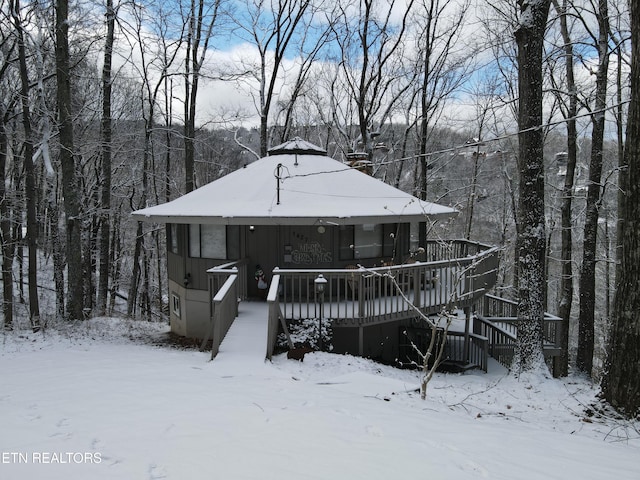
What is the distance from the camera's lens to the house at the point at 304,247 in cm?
934


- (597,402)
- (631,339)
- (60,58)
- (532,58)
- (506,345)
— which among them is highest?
(60,58)

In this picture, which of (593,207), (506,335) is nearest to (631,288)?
(506,335)

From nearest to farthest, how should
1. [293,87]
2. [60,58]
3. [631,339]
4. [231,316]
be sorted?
[631,339] → [231,316] → [60,58] → [293,87]

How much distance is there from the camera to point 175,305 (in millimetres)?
11391

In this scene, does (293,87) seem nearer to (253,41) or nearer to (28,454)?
(253,41)

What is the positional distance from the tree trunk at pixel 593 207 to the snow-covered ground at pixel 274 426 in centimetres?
681

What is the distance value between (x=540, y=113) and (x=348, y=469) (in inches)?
291

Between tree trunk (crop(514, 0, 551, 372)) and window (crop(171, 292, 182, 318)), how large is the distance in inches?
326

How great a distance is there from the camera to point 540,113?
7836 millimetres

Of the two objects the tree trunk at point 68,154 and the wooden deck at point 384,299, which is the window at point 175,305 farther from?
the tree trunk at point 68,154

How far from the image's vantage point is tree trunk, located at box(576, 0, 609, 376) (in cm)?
1154

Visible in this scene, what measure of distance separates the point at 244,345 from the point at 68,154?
21.2 ft

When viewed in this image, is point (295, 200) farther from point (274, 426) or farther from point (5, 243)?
point (5, 243)

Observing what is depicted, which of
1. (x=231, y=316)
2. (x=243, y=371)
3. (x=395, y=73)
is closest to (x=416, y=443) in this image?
(x=243, y=371)
